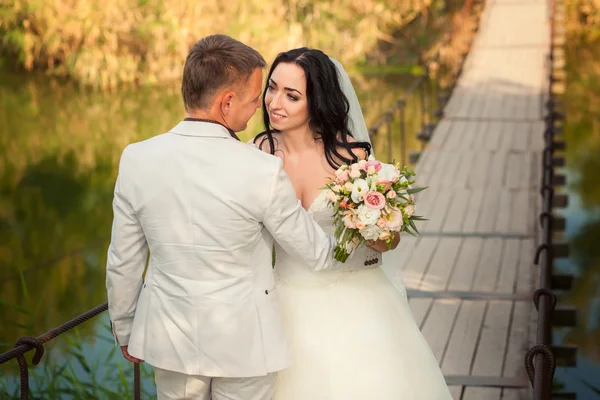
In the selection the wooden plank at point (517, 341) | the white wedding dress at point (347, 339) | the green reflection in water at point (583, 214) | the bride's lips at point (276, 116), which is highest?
the bride's lips at point (276, 116)

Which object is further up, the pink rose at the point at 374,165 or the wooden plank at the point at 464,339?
the pink rose at the point at 374,165

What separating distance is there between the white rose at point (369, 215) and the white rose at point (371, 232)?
2 cm

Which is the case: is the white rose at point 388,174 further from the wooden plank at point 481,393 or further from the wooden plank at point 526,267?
the wooden plank at point 526,267

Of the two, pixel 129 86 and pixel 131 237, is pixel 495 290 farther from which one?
pixel 129 86

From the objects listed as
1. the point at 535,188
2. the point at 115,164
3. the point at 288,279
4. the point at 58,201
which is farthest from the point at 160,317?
the point at 115,164

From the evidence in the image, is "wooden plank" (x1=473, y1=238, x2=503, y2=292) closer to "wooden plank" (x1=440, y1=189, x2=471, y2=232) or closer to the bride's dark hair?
"wooden plank" (x1=440, y1=189, x2=471, y2=232)

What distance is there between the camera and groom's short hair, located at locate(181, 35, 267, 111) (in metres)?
2.40

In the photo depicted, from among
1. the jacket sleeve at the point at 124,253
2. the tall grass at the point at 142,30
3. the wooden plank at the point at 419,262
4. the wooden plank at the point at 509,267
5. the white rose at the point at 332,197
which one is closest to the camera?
the jacket sleeve at the point at 124,253

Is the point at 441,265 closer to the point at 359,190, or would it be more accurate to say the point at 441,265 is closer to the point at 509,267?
the point at 509,267

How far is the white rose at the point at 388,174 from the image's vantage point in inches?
110

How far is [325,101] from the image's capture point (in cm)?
317

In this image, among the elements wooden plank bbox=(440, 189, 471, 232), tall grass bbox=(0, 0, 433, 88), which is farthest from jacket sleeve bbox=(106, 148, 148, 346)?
tall grass bbox=(0, 0, 433, 88)

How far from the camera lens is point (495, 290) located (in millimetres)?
5887

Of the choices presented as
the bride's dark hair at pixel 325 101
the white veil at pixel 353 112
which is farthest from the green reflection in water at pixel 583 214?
the bride's dark hair at pixel 325 101
